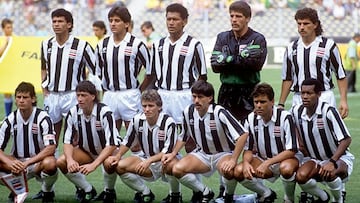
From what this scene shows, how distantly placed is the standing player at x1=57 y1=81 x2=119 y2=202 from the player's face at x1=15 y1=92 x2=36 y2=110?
0.39 metres

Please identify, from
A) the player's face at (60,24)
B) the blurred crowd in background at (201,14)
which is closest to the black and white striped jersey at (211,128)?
the player's face at (60,24)

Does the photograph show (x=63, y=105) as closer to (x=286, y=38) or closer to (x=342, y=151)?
(x=342, y=151)

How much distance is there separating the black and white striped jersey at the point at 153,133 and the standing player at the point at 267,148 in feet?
2.19

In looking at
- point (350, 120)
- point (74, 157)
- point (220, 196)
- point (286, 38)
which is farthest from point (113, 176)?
point (286, 38)

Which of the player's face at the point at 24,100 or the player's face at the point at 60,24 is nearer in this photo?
the player's face at the point at 24,100

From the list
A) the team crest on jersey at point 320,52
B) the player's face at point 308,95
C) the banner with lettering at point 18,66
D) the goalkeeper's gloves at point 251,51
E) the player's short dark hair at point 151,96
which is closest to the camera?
the player's face at point 308,95

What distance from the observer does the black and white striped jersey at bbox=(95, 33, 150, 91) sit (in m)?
9.31

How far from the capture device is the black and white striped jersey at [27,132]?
8586 millimetres

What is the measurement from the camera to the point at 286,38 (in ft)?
92.5

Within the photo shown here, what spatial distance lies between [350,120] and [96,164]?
7.59 m

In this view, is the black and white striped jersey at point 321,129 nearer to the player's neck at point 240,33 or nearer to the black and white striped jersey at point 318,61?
the black and white striped jersey at point 318,61

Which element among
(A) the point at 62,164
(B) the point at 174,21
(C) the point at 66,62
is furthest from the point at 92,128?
(B) the point at 174,21

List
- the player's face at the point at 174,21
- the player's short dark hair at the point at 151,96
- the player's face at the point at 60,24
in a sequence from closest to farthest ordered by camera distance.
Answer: the player's short dark hair at the point at 151,96, the player's face at the point at 174,21, the player's face at the point at 60,24

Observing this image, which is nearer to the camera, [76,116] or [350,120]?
[76,116]
